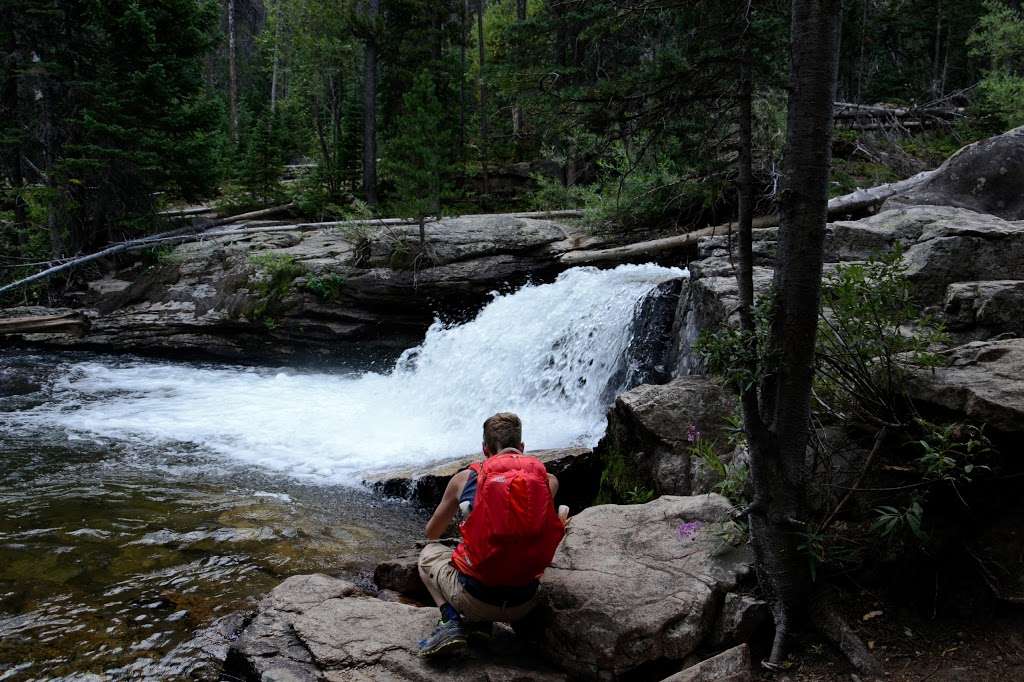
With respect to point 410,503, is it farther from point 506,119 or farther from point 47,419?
point 506,119

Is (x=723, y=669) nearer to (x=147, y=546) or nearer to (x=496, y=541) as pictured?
(x=496, y=541)

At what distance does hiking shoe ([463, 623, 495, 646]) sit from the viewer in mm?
3701

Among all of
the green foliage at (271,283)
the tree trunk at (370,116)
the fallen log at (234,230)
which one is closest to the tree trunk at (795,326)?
the fallen log at (234,230)

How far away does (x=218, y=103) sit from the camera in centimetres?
1778

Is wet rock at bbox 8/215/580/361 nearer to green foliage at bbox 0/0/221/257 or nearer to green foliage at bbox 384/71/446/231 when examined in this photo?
green foliage at bbox 384/71/446/231

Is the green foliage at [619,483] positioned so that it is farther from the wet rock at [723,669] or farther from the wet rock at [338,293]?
the wet rock at [338,293]

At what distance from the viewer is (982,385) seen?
3521mm

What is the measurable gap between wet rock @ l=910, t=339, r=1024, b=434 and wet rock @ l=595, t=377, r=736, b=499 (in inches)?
80.1

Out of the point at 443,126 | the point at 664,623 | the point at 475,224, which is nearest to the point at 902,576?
the point at 664,623

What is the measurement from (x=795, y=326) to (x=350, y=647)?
10.2 ft

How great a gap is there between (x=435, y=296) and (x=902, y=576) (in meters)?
12.0

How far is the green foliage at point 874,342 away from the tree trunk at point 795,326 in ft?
1.37

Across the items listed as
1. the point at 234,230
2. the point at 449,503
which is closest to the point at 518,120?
the point at 234,230

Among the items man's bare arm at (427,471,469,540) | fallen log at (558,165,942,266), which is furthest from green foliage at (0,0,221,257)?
man's bare arm at (427,471,469,540)
